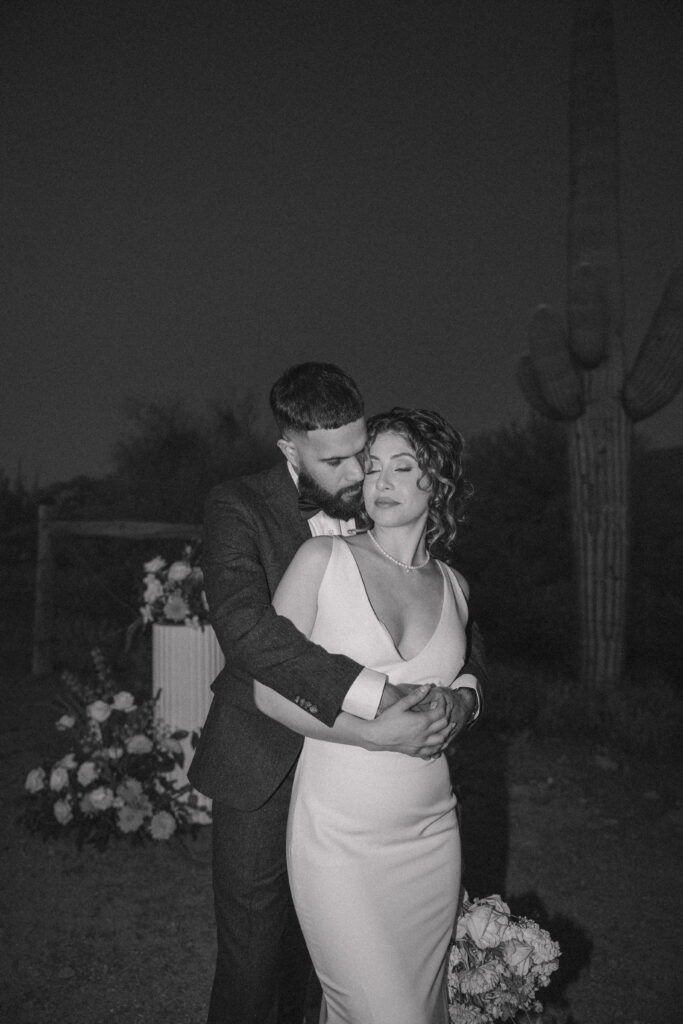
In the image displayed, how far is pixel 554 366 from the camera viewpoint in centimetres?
706

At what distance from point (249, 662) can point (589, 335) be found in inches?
229

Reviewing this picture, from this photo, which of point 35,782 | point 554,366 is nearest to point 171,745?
point 35,782

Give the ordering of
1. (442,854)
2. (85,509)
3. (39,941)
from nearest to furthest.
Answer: (442,854) → (39,941) → (85,509)

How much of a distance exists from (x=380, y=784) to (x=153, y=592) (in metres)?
3.24

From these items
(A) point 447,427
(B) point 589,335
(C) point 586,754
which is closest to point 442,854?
(A) point 447,427

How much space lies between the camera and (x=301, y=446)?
7.50ft

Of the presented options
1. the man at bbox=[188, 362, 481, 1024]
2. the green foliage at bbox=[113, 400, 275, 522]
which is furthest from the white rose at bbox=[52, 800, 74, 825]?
the green foliage at bbox=[113, 400, 275, 522]

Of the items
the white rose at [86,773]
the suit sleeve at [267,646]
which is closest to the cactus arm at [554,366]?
the white rose at [86,773]

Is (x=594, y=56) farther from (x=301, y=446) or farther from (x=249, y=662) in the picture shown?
(x=249, y=662)

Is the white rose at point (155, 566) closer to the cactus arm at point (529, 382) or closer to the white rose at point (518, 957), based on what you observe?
the white rose at point (518, 957)

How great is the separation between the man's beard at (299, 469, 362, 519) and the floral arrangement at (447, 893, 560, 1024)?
1142 millimetres

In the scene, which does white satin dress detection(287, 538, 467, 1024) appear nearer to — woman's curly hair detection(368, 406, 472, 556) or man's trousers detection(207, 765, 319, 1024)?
man's trousers detection(207, 765, 319, 1024)

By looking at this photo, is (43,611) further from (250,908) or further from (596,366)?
(250,908)

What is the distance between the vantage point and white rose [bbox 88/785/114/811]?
4504 millimetres
